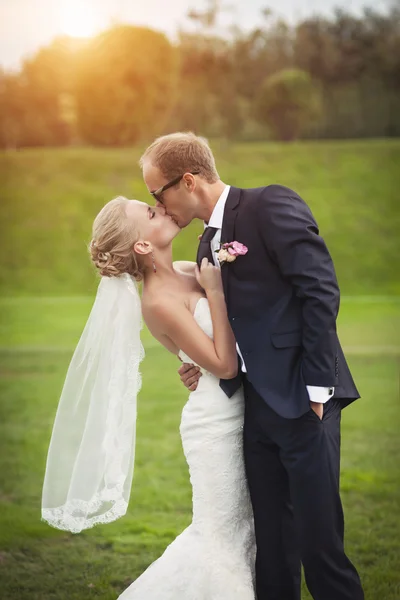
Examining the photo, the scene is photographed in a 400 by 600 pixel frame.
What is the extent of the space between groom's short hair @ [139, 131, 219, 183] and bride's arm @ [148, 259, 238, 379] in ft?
1.05

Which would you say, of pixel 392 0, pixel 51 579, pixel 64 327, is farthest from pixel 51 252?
pixel 51 579

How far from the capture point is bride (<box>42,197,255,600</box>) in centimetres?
276

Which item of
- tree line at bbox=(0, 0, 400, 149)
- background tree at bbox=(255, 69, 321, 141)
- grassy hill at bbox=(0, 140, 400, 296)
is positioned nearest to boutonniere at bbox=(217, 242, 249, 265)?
grassy hill at bbox=(0, 140, 400, 296)

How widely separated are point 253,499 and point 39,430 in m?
5.10

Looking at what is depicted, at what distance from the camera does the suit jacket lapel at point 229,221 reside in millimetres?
2611

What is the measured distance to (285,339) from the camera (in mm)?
2561

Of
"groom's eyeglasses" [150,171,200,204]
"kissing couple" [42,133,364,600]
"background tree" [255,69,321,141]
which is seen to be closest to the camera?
"kissing couple" [42,133,364,600]

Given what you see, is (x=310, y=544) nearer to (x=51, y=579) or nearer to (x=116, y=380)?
(x=116, y=380)

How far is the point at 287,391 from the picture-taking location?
2.56 m

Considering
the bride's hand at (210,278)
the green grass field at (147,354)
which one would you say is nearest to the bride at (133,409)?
the bride's hand at (210,278)

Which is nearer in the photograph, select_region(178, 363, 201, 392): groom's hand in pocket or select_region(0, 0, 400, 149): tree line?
select_region(178, 363, 201, 392): groom's hand in pocket

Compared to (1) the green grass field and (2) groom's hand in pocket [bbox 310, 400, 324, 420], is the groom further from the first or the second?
(1) the green grass field

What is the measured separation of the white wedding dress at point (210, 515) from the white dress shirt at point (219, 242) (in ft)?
0.65

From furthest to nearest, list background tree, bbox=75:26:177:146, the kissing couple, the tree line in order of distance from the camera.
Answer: background tree, bbox=75:26:177:146 < the tree line < the kissing couple
